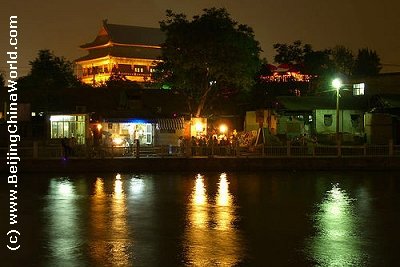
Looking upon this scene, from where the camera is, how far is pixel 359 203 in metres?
16.6

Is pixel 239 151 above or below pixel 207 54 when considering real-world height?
below

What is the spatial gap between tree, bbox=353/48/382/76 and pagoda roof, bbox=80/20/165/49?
29.3 meters

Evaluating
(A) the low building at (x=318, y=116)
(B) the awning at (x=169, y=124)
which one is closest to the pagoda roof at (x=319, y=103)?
(A) the low building at (x=318, y=116)

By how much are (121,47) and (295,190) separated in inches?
2535

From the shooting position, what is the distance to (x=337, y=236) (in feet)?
37.1

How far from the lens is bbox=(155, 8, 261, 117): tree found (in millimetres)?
A: 40188

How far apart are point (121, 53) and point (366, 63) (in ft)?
113

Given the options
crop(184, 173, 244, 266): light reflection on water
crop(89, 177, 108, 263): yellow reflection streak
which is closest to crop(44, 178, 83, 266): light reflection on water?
crop(89, 177, 108, 263): yellow reflection streak

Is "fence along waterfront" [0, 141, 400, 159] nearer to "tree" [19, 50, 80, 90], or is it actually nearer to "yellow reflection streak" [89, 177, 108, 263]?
"yellow reflection streak" [89, 177, 108, 263]

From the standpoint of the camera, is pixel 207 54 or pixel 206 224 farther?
pixel 207 54

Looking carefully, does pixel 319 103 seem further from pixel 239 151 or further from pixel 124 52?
pixel 124 52

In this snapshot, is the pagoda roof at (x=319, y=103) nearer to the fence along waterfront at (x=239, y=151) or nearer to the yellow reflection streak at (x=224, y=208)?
the fence along waterfront at (x=239, y=151)

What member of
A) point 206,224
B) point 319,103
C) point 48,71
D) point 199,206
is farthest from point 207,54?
point 206,224

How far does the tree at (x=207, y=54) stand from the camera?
4019 cm
